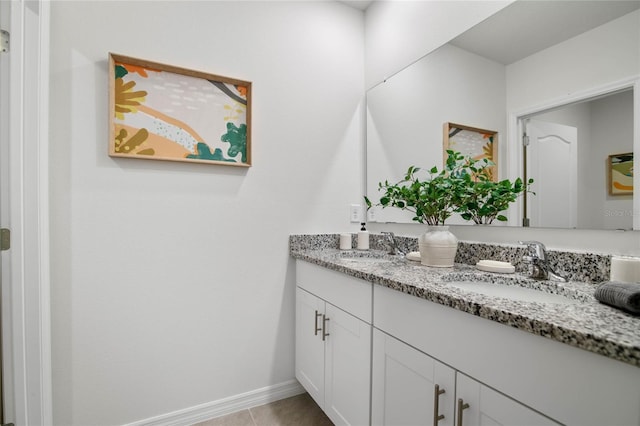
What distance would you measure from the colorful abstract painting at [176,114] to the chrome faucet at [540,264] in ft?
4.34

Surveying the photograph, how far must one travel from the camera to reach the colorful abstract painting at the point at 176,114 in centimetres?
142

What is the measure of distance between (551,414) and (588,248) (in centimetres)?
70

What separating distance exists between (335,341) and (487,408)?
2.38ft

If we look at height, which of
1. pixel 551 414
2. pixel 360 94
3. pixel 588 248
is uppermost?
pixel 360 94

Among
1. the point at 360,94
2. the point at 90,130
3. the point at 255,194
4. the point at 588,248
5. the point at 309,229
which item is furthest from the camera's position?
the point at 360,94

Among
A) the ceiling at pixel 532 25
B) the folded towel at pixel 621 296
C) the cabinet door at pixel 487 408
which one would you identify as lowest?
the cabinet door at pixel 487 408

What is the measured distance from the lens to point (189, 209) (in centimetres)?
157

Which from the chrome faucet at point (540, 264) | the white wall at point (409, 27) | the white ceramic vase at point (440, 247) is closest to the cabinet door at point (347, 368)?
the white ceramic vase at point (440, 247)

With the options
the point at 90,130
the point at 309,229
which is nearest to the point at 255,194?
the point at 309,229

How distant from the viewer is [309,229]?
1895 millimetres

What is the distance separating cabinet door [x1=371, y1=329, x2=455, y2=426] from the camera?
33.5 inches

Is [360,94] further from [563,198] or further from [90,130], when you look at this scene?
[90,130]

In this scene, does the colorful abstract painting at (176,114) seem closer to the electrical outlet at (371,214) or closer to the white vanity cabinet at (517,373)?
the electrical outlet at (371,214)

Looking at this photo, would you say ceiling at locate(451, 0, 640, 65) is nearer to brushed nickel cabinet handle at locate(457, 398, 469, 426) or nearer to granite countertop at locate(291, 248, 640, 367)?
granite countertop at locate(291, 248, 640, 367)
